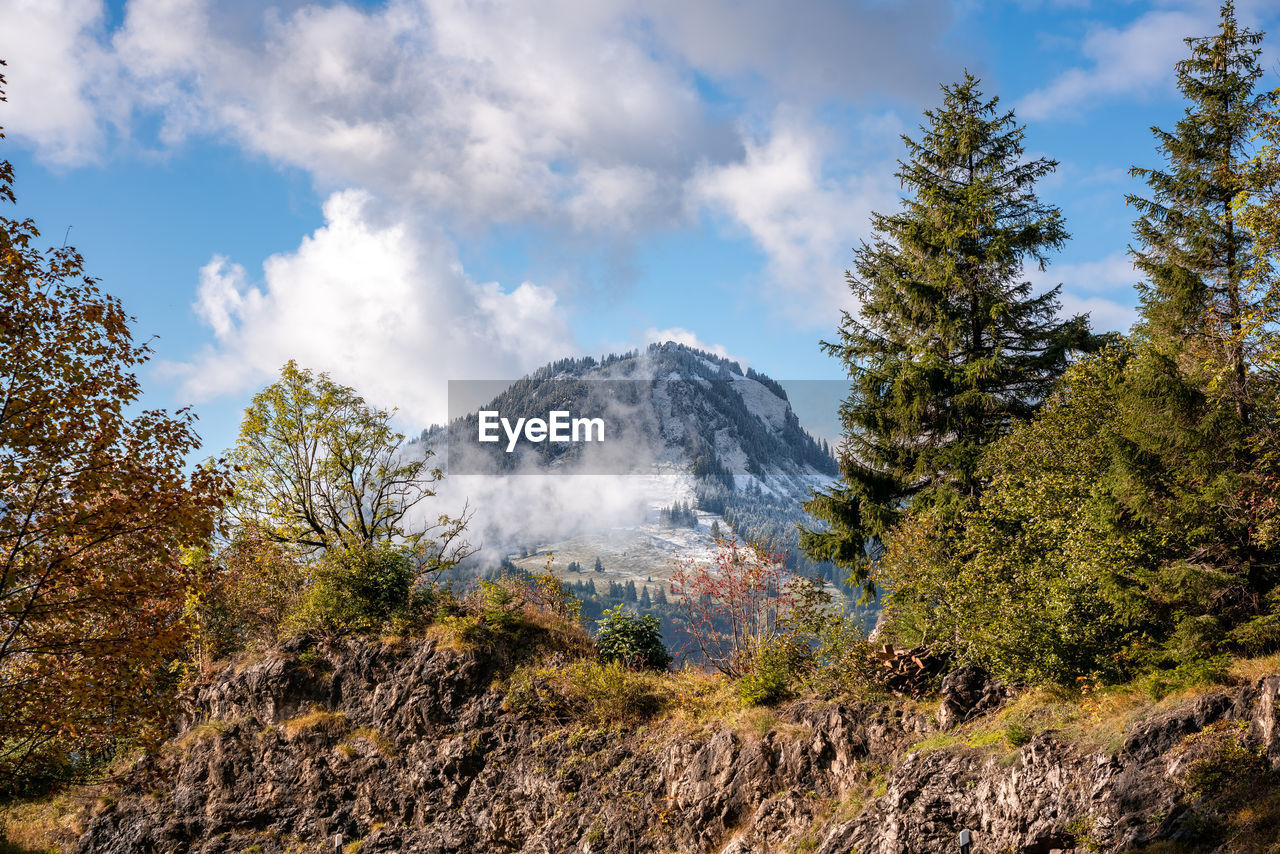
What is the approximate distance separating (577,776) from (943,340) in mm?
13896

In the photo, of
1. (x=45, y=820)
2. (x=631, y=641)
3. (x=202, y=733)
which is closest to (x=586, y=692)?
(x=631, y=641)

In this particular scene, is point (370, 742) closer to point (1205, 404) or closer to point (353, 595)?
point (353, 595)

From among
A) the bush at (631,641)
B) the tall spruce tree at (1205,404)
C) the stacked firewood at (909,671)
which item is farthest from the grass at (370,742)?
the tall spruce tree at (1205,404)

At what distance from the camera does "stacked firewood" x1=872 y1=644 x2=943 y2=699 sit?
13.1 meters

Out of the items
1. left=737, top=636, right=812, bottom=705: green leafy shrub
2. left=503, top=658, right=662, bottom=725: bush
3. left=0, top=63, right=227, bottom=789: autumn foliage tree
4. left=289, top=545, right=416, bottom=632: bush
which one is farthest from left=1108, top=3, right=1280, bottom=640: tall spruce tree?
left=289, top=545, right=416, bottom=632: bush

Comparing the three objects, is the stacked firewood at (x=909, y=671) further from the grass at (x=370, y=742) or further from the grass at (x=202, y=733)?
the grass at (x=202, y=733)

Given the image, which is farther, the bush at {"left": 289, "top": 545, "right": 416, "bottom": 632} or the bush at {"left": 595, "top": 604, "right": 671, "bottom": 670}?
the bush at {"left": 289, "top": 545, "right": 416, "bottom": 632}

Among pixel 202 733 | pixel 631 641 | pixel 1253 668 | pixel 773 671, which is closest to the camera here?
pixel 1253 668

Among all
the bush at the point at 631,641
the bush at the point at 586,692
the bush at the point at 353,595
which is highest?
the bush at the point at 353,595

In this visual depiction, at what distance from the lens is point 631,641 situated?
17.9m

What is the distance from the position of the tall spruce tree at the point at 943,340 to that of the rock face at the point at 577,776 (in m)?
6.91

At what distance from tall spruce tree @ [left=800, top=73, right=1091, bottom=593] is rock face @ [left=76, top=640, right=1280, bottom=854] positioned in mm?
6913

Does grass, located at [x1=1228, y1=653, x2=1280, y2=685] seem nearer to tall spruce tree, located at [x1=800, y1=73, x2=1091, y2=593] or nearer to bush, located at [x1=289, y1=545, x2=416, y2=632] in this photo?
tall spruce tree, located at [x1=800, y1=73, x2=1091, y2=593]

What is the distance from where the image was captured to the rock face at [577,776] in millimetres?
9023
